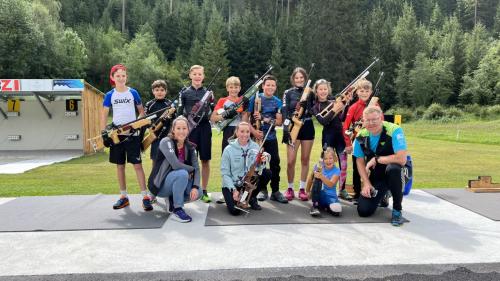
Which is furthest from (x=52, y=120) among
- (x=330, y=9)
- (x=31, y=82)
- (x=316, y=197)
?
(x=330, y=9)

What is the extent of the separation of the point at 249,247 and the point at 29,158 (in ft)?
43.3

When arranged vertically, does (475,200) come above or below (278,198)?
above

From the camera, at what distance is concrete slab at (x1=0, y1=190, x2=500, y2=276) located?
11.0 feet

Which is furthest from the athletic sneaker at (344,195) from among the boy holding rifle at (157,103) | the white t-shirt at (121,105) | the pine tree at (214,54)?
the pine tree at (214,54)

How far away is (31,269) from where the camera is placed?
3283 mm

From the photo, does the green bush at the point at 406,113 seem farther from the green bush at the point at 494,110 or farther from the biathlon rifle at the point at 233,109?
the biathlon rifle at the point at 233,109

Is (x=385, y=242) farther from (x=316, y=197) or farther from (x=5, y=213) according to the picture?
(x=5, y=213)

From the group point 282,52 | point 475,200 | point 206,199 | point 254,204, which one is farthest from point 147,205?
point 282,52

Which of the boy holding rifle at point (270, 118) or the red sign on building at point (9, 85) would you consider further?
the red sign on building at point (9, 85)

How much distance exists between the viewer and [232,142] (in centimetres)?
514

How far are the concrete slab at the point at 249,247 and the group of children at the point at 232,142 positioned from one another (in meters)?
0.58

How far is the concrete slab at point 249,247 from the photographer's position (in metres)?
3.35

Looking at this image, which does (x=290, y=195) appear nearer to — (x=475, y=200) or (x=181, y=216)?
(x=181, y=216)

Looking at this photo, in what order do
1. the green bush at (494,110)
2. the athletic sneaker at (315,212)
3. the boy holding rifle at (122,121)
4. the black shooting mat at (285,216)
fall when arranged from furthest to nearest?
the green bush at (494,110), the boy holding rifle at (122,121), the athletic sneaker at (315,212), the black shooting mat at (285,216)
